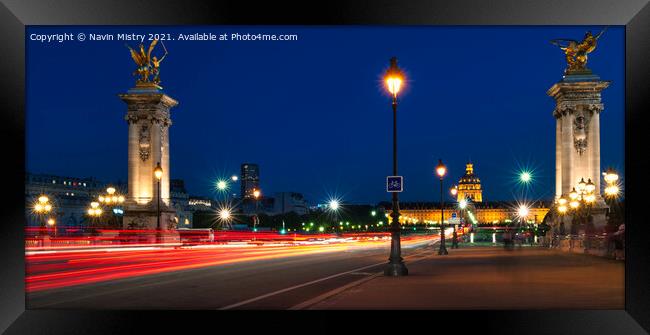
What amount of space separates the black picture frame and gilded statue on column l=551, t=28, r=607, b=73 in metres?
42.8

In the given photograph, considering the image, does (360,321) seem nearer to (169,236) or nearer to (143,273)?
(143,273)

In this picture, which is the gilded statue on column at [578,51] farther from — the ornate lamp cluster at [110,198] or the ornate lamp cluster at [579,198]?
the ornate lamp cluster at [110,198]

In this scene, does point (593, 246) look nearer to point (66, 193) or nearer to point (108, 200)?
point (108, 200)

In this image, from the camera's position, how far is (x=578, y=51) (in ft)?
185

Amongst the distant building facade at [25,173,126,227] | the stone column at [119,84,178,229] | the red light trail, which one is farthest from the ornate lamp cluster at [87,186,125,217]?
the distant building facade at [25,173,126,227]

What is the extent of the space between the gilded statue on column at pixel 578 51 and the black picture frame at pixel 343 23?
42794 millimetres

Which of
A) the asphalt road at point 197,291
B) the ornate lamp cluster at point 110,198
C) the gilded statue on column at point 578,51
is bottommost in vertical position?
the asphalt road at point 197,291

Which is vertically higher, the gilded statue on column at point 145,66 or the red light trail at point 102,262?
the gilded statue on column at point 145,66

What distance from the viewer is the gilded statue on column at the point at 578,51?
55.7 metres

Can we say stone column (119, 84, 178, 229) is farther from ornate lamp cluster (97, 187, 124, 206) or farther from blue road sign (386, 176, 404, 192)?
blue road sign (386, 176, 404, 192)

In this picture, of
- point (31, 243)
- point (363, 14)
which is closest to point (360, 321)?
point (363, 14)

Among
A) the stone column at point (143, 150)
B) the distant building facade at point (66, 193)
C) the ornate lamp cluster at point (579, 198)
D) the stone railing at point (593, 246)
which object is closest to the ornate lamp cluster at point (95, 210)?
the stone column at point (143, 150)

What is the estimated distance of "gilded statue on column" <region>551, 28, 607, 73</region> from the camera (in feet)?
183

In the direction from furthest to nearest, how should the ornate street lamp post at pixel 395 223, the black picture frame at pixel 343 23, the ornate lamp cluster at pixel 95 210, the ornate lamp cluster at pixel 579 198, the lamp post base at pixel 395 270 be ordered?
the ornate lamp cluster at pixel 95 210 < the ornate lamp cluster at pixel 579 198 < the lamp post base at pixel 395 270 < the ornate street lamp post at pixel 395 223 < the black picture frame at pixel 343 23
